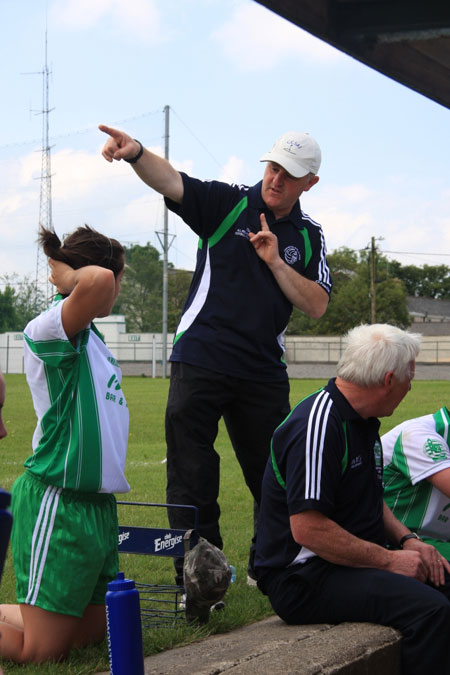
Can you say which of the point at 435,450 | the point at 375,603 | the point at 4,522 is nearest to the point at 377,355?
the point at 435,450

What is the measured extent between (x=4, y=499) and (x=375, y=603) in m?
2.65

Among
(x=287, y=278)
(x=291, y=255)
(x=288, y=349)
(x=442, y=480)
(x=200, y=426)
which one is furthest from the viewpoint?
(x=288, y=349)

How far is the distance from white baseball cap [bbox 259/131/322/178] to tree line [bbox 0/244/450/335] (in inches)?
2820

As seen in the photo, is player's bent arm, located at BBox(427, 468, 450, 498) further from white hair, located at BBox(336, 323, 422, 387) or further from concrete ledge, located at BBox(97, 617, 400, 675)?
concrete ledge, located at BBox(97, 617, 400, 675)

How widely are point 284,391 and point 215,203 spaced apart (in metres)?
1.07

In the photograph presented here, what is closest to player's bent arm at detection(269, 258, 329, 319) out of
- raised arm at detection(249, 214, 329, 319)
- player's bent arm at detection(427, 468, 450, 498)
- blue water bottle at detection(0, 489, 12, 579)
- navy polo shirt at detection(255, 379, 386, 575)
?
raised arm at detection(249, 214, 329, 319)

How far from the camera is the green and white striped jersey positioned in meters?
3.81

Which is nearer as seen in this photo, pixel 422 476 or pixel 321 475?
pixel 321 475

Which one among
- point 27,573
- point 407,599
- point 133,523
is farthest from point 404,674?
point 133,523

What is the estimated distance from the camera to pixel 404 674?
12.0 feet

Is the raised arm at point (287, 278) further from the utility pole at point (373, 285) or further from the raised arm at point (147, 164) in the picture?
the utility pole at point (373, 285)

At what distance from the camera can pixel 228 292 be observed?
4.66 metres

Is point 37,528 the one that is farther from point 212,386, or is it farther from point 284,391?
point 284,391

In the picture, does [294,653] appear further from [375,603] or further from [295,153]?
[295,153]
